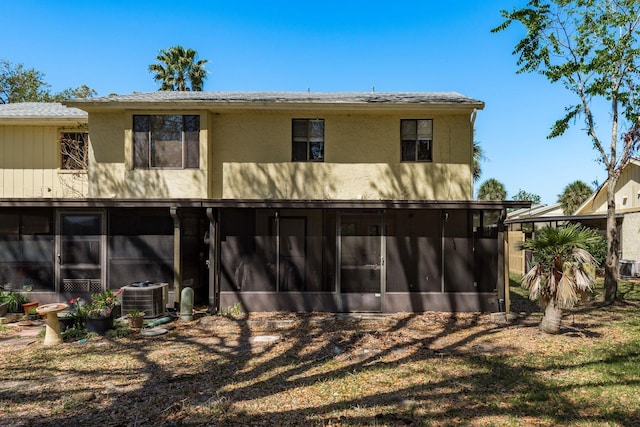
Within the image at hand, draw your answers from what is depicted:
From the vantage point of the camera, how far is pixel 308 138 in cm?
1200

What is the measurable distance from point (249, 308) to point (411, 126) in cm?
692

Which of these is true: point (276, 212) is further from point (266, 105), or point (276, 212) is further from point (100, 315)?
point (100, 315)

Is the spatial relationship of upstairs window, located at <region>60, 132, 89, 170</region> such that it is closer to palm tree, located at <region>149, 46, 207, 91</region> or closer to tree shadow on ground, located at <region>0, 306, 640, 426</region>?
tree shadow on ground, located at <region>0, 306, 640, 426</region>

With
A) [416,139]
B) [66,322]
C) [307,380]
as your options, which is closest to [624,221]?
[416,139]

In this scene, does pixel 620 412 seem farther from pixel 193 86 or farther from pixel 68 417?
pixel 193 86

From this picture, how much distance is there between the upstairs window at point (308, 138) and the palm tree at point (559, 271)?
21.2 feet

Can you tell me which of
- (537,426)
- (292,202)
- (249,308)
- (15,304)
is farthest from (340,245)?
(15,304)

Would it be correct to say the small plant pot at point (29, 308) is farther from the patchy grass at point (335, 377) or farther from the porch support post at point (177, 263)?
the porch support post at point (177, 263)

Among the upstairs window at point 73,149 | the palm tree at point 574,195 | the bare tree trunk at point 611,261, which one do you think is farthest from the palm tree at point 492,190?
the upstairs window at point 73,149

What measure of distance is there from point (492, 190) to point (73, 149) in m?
37.7

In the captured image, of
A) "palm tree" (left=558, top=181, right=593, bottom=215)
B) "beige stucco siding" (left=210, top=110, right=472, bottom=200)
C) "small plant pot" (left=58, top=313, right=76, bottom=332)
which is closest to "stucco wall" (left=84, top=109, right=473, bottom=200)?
"beige stucco siding" (left=210, top=110, right=472, bottom=200)

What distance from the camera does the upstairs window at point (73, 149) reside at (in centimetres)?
1326

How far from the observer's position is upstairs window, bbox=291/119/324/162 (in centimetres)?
1198

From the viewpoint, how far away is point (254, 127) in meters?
12.0
